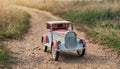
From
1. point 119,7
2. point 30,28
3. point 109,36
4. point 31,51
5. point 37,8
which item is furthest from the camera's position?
point 37,8

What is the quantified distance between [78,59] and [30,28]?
7254 mm

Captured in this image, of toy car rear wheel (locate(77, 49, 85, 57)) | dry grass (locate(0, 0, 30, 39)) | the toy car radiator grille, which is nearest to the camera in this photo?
the toy car radiator grille

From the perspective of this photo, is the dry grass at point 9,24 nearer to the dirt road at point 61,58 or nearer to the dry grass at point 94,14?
the dirt road at point 61,58

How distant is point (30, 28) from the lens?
1855cm

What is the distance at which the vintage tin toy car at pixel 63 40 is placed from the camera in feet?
37.2

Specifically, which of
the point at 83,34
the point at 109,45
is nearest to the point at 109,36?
the point at 109,45

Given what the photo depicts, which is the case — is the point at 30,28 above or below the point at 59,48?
below

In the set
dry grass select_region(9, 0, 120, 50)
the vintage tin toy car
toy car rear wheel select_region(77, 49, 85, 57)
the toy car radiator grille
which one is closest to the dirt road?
toy car rear wheel select_region(77, 49, 85, 57)

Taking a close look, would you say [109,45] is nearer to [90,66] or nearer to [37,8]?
[90,66]

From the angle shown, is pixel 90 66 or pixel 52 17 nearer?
pixel 90 66

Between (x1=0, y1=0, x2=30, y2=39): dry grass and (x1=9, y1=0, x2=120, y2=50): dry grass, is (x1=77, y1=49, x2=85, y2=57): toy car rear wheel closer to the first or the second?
(x1=9, y1=0, x2=120, y2=50): dry grass

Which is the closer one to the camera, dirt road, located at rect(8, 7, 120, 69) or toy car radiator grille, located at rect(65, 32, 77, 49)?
dirt road, located at rect(8, 7, 120, 69)

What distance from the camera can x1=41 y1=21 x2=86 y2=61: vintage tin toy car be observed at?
37.2 feet

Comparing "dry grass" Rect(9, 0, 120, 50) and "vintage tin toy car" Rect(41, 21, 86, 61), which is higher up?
"vintage tin toy car" Rect(41, 21, 86, 61)
